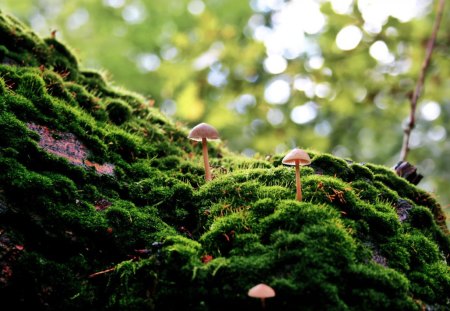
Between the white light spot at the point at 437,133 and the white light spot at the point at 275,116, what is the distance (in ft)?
36.5

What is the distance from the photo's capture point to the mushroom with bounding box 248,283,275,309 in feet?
7.05

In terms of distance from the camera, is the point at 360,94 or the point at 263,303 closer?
the point at 263,303

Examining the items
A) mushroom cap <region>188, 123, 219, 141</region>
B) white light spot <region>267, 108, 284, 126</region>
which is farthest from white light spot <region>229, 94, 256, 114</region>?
mushroom cap <region>188, 123, 219, 141</region>

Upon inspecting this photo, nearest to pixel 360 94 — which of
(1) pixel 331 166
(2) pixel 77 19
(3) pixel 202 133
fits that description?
(1) pixel 331 166

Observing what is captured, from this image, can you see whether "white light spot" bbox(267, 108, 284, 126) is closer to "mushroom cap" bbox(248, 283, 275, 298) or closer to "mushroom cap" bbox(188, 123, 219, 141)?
"mushroom cap" bbox(188, 123, 219, 141)

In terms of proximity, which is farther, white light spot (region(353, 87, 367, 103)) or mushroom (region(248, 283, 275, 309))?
white light spot (region(353, 87, 367, 103))

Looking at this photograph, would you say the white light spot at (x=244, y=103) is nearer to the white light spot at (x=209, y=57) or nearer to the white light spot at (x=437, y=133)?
the white light spot at (x=209, y=57)

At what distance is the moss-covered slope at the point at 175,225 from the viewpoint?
2.37m

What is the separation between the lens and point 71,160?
128 inches

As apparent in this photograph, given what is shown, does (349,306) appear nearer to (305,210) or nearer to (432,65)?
(305,210)

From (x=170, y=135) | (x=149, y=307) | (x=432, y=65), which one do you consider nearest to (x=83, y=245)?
(x=149, y=307)

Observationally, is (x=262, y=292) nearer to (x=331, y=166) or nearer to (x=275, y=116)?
(x=331, y=166)

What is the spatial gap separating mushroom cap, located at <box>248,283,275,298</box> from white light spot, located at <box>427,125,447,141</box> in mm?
16482

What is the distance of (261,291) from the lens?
7.09 ft
